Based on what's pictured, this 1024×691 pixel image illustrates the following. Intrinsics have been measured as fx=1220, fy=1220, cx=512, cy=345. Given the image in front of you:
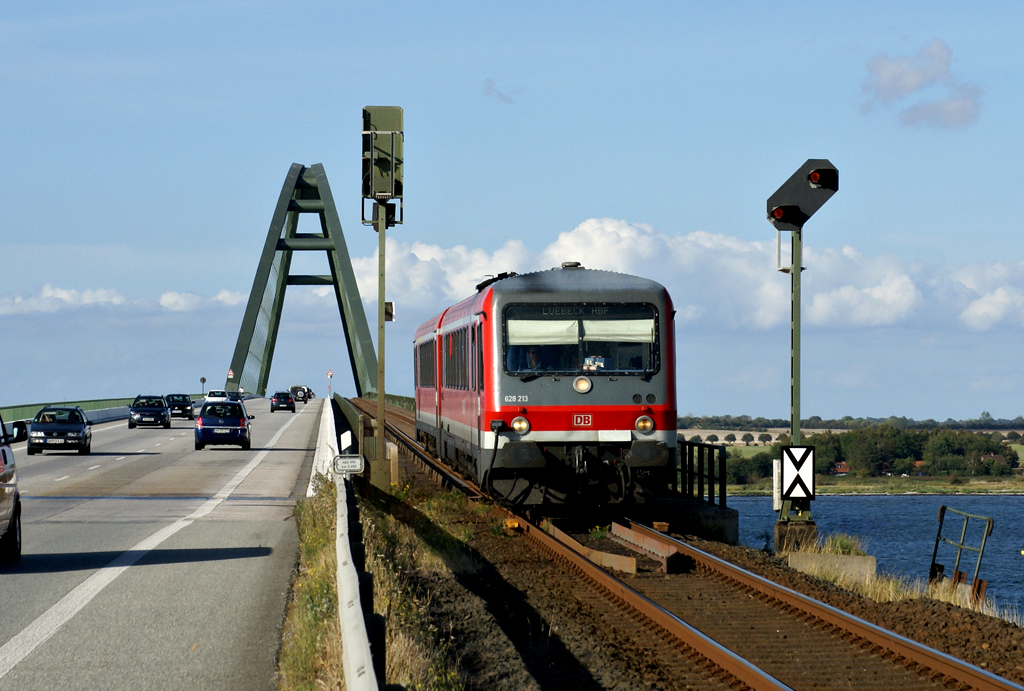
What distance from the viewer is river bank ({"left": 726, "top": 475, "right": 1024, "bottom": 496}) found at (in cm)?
6074

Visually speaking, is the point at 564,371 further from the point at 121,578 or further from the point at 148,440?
the point at 148,440

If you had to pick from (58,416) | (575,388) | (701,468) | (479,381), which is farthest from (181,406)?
(575,388)

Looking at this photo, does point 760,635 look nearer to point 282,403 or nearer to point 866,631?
point 866,631

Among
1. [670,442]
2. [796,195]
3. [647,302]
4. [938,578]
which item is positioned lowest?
[938,578]

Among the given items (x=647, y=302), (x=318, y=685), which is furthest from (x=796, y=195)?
(x=318, y=685)

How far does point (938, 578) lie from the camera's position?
579 inches

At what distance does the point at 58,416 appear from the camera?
124ft

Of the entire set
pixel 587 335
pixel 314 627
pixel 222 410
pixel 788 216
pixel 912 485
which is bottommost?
pixel 912 485

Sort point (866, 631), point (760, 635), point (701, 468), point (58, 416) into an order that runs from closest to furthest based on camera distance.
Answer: point (866, 631)
point (760, 635)
point (701, 468)
point (58, 416)

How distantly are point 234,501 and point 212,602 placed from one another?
1075cm

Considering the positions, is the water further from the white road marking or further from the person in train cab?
the white road marking

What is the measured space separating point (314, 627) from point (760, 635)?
3743mm

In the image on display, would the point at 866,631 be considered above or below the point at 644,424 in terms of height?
below

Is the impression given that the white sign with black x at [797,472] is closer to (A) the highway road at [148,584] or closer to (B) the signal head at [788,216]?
(B) the signal head at [788,216]
